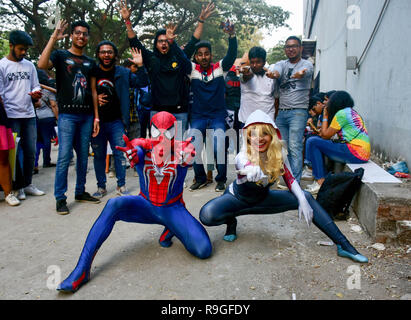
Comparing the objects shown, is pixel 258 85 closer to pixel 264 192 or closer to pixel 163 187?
pixel 264 192

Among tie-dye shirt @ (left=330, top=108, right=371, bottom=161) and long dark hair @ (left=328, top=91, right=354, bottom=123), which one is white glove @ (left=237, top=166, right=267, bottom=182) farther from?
long dark hair @ (left=328, top=91, right=354, bottom=123)

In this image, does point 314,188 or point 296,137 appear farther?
point 314,188

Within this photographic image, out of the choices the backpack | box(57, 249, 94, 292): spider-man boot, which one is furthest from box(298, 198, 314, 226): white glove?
box(57, 249, 94, 292): spider-man boot

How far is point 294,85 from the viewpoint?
4.93m

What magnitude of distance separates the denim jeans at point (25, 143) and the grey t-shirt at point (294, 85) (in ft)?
11.6

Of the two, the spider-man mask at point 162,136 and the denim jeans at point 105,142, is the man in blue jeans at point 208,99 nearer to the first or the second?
the denim jeans at point 105,142

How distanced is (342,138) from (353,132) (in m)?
0.18

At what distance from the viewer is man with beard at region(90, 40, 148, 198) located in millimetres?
4691

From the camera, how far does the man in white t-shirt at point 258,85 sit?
16.6 ft

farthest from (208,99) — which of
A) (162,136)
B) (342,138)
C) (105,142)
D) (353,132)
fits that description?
(162,136)

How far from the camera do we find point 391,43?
4.75 m

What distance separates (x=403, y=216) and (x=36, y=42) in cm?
1632
